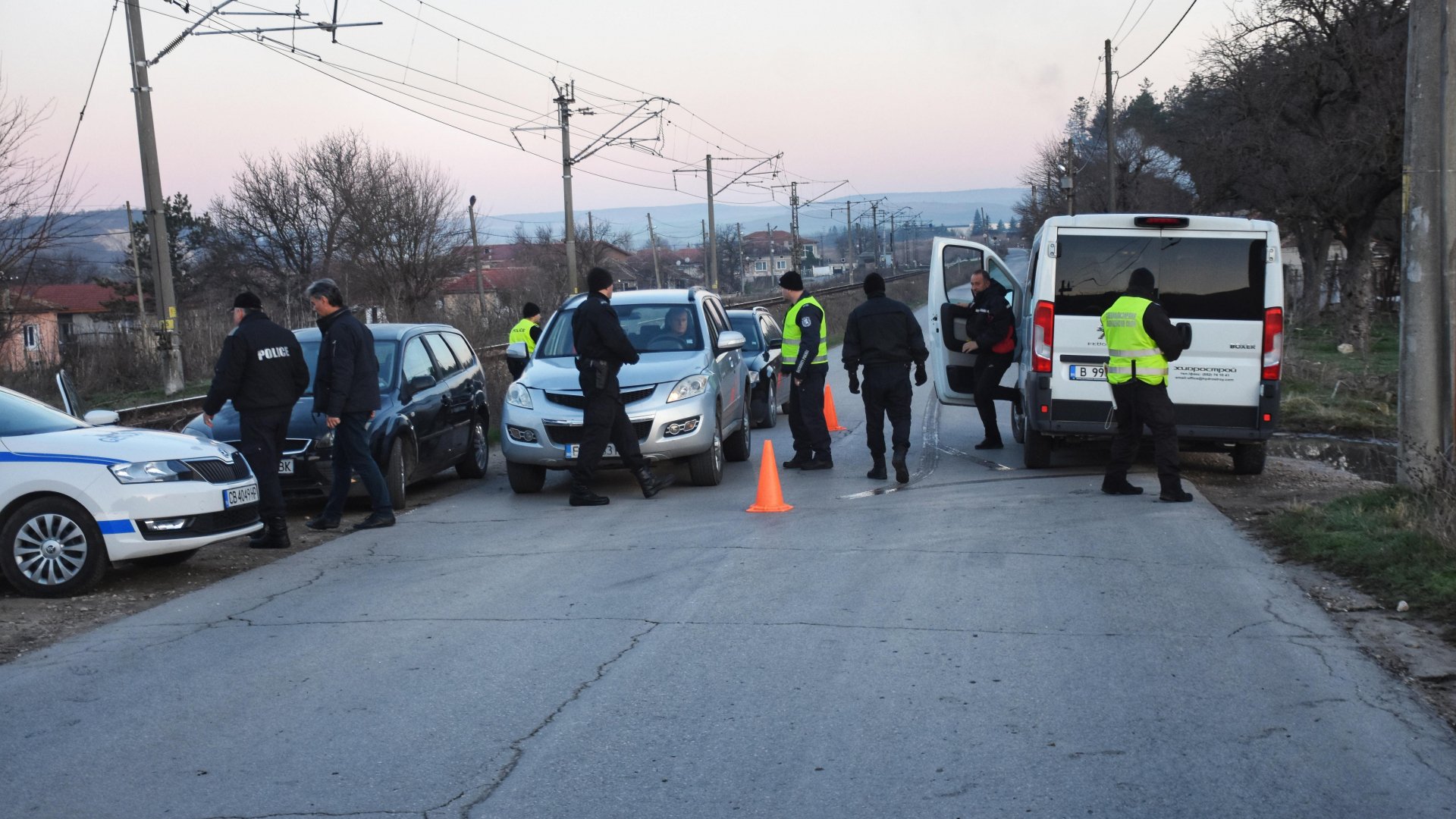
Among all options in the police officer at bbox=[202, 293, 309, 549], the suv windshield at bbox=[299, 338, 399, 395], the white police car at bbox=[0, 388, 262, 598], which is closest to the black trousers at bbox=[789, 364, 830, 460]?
the suv windshield at bbox=[299, 338, 399, 395]

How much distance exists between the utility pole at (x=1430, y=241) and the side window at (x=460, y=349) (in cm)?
877

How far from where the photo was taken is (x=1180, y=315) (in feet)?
36.6

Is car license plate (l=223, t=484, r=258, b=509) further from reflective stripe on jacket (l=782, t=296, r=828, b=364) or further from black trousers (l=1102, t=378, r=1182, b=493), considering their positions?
black trousers (l=1102, t=378, r=1182, b=493)

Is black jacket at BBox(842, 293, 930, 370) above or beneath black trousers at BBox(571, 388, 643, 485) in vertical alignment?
above

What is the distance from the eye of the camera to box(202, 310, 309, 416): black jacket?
9328 mm

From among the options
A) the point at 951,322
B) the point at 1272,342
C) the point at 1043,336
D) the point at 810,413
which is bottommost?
the point at 810,413

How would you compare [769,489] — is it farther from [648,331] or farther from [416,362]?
[416,362]

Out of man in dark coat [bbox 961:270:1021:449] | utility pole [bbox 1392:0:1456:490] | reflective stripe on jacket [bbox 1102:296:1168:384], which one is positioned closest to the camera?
utility pole [bbox 1392:0:1456:490]

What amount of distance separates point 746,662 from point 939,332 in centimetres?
827

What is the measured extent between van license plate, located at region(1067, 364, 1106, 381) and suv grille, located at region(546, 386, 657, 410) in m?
3.70

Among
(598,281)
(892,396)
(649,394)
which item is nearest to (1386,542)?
(892,396)

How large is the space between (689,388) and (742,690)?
21.3ft

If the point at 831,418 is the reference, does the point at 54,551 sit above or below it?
above

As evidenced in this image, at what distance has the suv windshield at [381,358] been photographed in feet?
38.4
